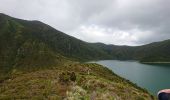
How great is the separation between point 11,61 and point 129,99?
15659 centimetres

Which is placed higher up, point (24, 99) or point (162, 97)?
point (162, 97)

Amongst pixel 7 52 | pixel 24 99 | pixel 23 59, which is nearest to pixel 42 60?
pixel 23 59

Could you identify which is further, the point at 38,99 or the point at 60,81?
the point at 60,81

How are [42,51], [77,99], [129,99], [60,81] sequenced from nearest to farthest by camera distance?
[77,99] → [129,99] → [60,81] → [42,51]

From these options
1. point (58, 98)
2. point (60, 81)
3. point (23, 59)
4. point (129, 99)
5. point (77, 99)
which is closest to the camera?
point (77, 99)

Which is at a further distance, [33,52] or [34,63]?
[33,52]

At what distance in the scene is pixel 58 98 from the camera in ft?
83.8

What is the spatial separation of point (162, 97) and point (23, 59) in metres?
177

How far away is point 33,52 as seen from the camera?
190 metres

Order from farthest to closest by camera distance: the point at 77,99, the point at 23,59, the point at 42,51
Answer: the point at 42,51 < the point at 23,59 < the point at 77,99

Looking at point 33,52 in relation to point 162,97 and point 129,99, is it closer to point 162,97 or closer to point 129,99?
point 129,99

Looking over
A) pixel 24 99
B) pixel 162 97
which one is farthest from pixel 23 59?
pixel 162 97

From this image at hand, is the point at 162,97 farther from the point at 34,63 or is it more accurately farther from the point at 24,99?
the point at 34,63

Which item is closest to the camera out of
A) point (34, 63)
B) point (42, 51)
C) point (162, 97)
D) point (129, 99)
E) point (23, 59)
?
point (162, 97)
